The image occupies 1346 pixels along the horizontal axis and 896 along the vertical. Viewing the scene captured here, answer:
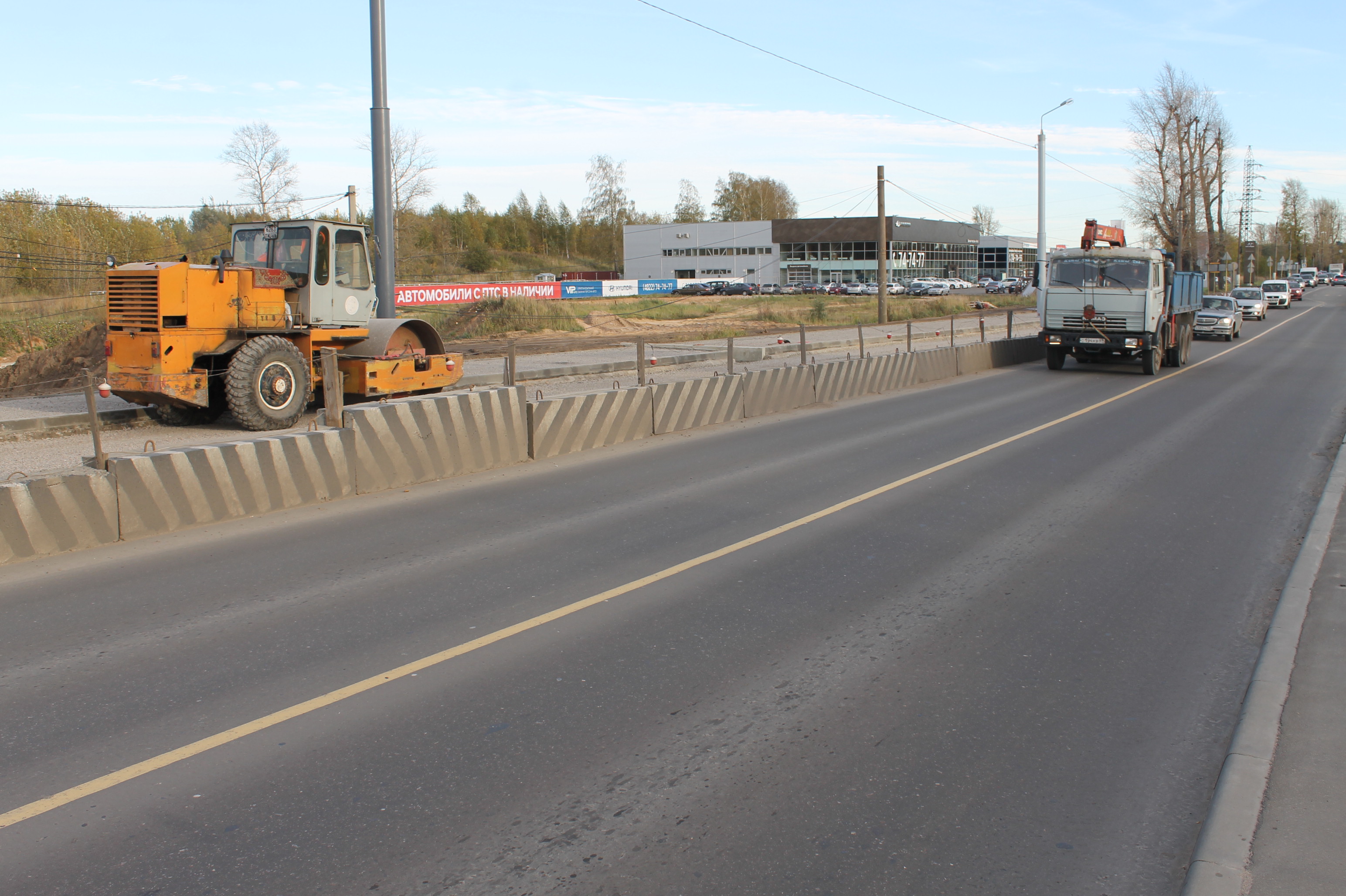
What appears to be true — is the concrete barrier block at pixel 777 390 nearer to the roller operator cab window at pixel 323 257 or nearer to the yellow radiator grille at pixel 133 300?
the roller operator cab window at pixel 323 257

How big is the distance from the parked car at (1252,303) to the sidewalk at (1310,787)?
177 ft

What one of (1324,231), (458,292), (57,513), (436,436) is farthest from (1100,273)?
(1324,231)

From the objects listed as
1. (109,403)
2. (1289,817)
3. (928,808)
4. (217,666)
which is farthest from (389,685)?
(109,403)

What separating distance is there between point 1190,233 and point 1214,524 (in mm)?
76887

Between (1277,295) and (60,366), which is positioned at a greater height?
(1277,295)

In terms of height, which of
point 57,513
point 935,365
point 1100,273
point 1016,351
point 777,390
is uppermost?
point 1100,273

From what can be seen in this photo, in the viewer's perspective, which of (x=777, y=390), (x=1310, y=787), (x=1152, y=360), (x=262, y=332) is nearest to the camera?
(x=1310, y=787)

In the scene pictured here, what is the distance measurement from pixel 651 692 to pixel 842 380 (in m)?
14.7

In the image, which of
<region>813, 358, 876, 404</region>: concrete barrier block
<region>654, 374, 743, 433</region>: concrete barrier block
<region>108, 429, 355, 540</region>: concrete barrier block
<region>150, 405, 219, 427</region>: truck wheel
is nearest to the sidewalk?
<region>108, 429, 355, 540</region>: concrete barrier block

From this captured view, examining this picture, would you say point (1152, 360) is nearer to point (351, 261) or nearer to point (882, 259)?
point (351, 261)

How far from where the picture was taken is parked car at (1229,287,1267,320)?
5312 centimetres

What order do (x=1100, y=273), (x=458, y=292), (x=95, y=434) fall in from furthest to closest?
1. (x=458, y=292)
2. (x=1100, y=273)
3. (x=95, y=434)

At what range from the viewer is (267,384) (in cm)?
1438

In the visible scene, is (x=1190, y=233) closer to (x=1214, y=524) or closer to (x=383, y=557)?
(x=1214, y=524)
